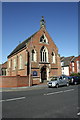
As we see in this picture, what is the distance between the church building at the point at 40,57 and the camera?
1140 inches

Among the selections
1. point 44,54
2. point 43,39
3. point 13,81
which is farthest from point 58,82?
point 43,39

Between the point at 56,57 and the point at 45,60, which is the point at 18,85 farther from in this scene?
the point at 56,57

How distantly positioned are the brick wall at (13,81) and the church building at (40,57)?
375 centimetres

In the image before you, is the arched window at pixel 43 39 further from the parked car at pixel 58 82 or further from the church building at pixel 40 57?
the parked car at pixel 58 82

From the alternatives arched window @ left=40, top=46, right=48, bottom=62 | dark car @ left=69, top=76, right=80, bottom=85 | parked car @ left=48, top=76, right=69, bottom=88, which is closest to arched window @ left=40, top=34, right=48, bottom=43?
arched window @ left=40, top=46, right=48, bottom=62

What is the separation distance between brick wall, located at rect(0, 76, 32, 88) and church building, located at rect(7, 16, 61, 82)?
3.75 m

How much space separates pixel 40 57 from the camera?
30.8 meters

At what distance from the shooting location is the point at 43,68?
31266 mm

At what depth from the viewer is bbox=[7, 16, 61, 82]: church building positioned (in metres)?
29.0

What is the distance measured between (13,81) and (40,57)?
988 centimetres

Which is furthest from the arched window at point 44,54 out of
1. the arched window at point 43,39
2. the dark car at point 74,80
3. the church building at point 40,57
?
the dark car at point 74,80

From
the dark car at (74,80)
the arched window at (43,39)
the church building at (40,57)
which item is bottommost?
the dark car at (74,80)

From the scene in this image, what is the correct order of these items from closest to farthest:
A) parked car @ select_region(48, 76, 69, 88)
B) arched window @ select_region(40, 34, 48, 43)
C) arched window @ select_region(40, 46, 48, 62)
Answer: parked car @ select_region(48, 76, 69, 88) < arched window @ select_region(40, 46, 48, 62) < arched window @ select_region(40, 34, 48, 43)

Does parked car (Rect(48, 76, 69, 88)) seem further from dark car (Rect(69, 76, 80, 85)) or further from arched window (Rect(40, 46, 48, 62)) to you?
arched window (Rect(40, 46, 48, 62))
